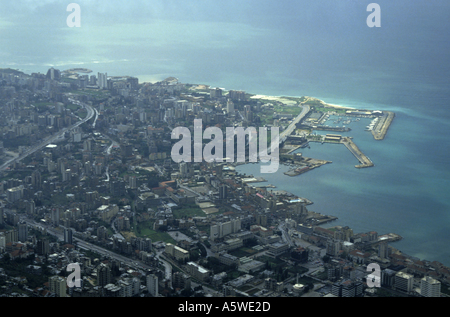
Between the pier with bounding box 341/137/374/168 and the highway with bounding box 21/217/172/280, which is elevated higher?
the pier with bounding box 341/137/374/168

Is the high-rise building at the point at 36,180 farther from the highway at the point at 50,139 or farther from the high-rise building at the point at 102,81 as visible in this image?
the high-rise building at the point at 102,81

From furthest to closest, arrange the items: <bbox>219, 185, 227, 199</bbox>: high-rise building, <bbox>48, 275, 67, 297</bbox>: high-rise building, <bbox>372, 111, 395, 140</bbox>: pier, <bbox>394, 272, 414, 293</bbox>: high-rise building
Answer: <bbox>372, 111, 395, 140</bbox>: pier, <bbox>219, 185, 227, 199</bbox>: high-rise building, <bbox>394, 272, 414, 293</bbox>: high-rise building, <bbox>48, 275, 67, 297</bbox>: high-rise building

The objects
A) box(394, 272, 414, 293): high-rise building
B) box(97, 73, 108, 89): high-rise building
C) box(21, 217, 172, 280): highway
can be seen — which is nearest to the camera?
box(394, 272, 414, 293): high-rise building

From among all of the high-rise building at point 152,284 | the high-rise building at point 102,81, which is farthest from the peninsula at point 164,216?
the high-rise building at point 102,81

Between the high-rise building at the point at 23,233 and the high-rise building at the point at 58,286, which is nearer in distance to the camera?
the high-rise building at the point at 58,286

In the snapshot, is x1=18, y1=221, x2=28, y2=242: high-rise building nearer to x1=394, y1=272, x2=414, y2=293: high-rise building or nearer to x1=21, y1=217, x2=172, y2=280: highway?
x1=21, y1=217, x2=172, y2=280: highway

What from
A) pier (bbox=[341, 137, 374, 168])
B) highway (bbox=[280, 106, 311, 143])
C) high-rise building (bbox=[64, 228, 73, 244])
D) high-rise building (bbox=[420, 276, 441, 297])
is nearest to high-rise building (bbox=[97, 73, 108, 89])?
highway (bbox=[280, 106, 311, 143])

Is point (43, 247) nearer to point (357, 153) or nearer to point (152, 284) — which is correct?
point (152, 284)
